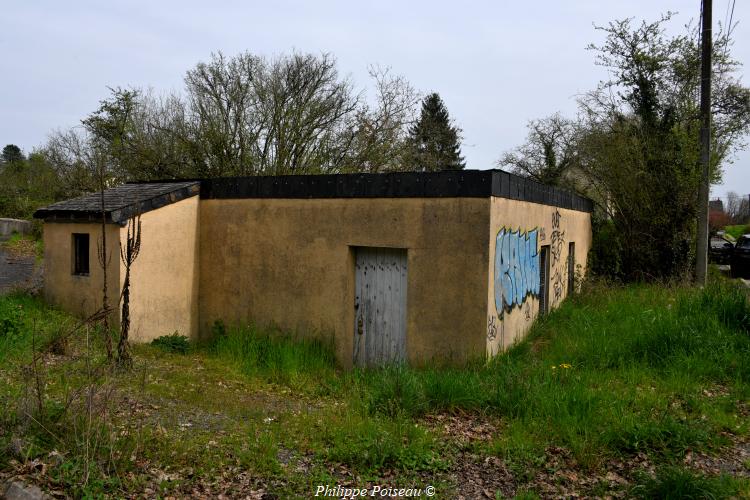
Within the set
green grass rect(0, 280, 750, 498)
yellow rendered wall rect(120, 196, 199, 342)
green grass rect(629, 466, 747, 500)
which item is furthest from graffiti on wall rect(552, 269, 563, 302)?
green grass rect(629, 466, 747, 500)

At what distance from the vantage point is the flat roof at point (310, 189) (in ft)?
25.8

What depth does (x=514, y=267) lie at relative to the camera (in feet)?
28.8

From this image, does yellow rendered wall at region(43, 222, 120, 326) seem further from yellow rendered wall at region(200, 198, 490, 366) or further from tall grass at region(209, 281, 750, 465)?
tall grass at region(209, 281, 750, 465)

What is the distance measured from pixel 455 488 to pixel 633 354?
4.32 m

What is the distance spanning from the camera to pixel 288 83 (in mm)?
17672

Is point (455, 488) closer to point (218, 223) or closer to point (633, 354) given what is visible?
point (633, 354)

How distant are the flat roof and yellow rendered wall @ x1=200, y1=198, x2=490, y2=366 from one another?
14 centimetres

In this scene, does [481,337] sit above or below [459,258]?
below

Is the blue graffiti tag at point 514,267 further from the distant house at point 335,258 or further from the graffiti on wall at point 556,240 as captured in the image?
the graffiti on wall at point 556,240

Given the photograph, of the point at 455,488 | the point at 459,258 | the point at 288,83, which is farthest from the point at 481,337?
the point at 288,83

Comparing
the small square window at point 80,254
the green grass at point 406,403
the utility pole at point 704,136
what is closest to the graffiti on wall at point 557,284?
the green grass at point 406,403

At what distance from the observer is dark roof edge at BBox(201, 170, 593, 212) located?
777cm

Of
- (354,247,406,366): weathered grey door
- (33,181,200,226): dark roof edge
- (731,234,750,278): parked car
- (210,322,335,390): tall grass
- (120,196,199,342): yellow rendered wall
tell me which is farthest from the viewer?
(731,234,750,278): parked car

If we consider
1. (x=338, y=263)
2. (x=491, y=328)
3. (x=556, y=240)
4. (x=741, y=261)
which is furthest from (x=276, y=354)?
(x=741, y=261)
